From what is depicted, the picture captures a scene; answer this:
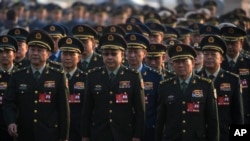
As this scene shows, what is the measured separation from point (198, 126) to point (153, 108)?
1968 millimetres

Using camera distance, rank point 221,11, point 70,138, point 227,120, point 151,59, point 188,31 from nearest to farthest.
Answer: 1. point 227,120
2. point 70,138
3. point 151,59
4. point 188,31
5. point 221,11

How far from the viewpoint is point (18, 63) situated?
1516 centimetres

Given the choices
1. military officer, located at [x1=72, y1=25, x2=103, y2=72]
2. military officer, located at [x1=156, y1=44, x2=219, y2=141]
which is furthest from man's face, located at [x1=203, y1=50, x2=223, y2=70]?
military officer, located at [x1=72, y1=25, x2=103, y2=72]

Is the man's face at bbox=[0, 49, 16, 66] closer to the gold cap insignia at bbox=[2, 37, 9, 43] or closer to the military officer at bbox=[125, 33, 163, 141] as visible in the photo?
the gold cap insignia at bbox=[2, 37, 9, 43]

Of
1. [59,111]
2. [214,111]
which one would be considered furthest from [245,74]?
[59,111]

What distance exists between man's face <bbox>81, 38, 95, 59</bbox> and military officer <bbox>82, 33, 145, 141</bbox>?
7.96 ft

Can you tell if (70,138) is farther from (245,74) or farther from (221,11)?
(221,11)

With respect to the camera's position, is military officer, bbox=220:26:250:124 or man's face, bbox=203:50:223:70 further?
military officer, bbox=220:26:250:124

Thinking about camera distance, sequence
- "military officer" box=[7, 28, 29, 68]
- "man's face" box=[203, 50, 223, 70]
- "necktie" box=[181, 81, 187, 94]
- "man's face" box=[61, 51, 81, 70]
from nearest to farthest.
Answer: "necktie" box=[181, 81, 187, 94] < "man's face" box=[203, 50, 223, 70] < "man's face" box=[61, 51, 81, 70] < "military officer" box=[7, 28, 29, 68]

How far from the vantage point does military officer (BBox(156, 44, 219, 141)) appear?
12211mm

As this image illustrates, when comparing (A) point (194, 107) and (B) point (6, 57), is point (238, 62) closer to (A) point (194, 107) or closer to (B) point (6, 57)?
(A) point (194, 107)

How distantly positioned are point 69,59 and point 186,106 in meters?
2.68

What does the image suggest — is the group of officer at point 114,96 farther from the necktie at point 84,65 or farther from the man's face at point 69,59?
the necktie at point 84,65

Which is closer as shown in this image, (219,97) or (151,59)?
(219,97)
